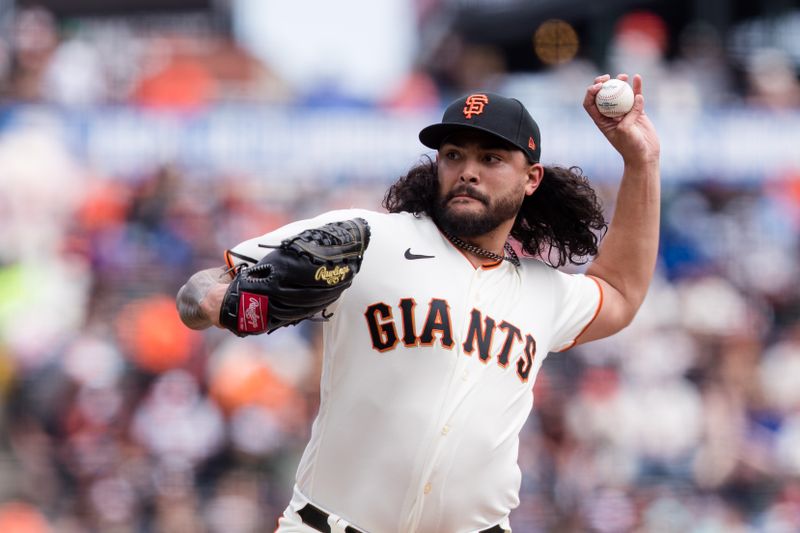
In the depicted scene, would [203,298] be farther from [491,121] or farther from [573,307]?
[573,307]

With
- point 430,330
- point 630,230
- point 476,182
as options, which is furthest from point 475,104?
point 630,230

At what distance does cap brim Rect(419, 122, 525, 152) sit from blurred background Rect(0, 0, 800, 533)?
5.83m

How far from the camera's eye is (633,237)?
A: 4113mm

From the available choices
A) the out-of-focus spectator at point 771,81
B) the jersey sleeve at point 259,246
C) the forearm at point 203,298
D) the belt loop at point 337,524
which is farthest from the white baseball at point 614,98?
the out-of-focus spectator at point 771,81

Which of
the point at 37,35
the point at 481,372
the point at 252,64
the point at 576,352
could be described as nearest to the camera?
the point at 481,372

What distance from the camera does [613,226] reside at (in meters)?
4.17

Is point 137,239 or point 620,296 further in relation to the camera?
point 137,239

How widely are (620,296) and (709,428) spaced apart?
617 centimetres

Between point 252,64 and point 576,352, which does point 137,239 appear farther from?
point 252,64

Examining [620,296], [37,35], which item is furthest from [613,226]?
[37,35]

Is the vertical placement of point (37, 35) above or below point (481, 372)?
above

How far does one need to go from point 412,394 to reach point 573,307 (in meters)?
0.76

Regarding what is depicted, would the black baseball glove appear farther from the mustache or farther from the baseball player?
the mustache

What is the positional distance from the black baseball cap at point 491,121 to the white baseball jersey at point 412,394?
31 cm
